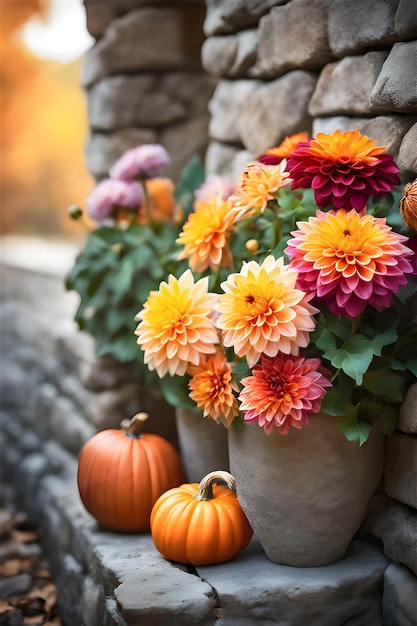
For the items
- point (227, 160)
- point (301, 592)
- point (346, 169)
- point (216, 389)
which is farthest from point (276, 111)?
point (301, 592)

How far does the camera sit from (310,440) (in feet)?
5.35

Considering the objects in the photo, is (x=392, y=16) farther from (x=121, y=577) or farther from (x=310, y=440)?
(x=121, y=577)

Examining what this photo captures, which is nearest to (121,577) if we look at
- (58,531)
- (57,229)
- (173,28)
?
(58,531)

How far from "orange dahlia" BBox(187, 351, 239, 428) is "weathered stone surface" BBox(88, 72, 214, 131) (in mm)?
1291

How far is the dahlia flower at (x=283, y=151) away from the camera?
187 cm

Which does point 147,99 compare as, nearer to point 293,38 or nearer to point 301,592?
point 293,38

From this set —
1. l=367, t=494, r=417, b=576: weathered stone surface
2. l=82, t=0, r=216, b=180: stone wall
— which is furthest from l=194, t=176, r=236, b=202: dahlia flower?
l=367, t=494, r=417, b=576: weathered stone surface

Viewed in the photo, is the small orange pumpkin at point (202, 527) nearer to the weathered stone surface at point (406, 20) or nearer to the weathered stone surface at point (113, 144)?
the weathered stone surface at point (406, 20)

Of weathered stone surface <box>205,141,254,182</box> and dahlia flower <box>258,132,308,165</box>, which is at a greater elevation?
dahlia flower <box>258,132,308,165</box>

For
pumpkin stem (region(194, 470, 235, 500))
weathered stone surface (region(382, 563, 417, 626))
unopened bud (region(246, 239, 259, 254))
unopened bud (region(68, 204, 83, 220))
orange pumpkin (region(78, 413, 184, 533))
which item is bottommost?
weathered stone surface (region(382, 563, 417, 626))

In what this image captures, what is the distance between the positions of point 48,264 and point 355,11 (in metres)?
2.53

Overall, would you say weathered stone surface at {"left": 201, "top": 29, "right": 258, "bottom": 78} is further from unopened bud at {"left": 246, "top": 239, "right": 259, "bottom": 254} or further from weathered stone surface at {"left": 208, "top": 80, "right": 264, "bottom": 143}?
unopened bud at {"left": 246, "top": 239, "right": 259, "bottom": 254}

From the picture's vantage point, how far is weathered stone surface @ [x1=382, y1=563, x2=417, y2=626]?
1675 millimetres

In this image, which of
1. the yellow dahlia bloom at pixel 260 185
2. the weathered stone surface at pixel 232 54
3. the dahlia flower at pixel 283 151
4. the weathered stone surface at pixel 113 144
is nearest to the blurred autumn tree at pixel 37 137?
the weathered stone surface at pixel 113 144
